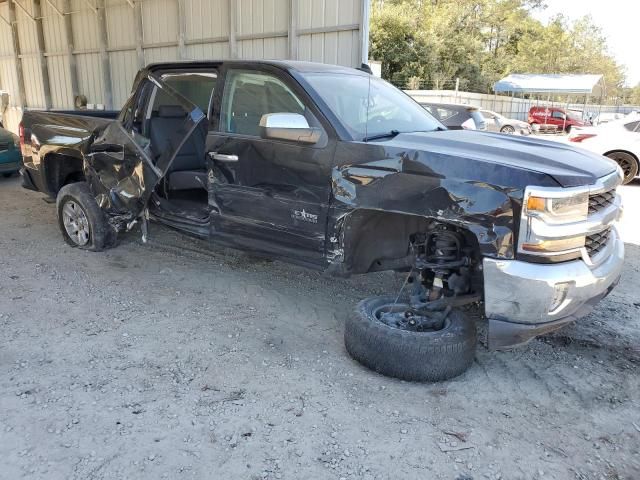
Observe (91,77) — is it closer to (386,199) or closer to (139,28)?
(139,28)

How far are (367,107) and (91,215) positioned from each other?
10.3 ft

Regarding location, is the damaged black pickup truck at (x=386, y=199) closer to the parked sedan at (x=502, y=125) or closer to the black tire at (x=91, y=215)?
the black tire at (x=91, y=215)

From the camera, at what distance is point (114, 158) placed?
4.95m

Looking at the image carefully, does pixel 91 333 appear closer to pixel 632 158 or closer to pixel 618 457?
pixel 618 457

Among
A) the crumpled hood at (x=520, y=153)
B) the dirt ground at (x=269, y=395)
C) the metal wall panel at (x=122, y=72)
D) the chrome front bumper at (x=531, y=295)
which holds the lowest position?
the dirt ground at (x=269, y=395)

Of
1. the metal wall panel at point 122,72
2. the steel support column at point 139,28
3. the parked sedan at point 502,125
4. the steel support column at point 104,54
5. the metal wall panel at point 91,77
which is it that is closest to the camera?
the steel support column at point 139,28

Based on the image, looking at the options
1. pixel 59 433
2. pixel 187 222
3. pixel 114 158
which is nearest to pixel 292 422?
pixel 59 433

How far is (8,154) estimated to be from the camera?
381 inches

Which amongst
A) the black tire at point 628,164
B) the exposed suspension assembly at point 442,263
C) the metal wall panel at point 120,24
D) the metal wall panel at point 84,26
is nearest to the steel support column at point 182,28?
the metal wall panel at point 120,24

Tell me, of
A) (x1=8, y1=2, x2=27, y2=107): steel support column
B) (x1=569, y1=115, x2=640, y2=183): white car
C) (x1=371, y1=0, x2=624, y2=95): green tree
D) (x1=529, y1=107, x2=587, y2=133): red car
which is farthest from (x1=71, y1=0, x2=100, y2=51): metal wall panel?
(x1=529, y1=107, x2=587, y2=133): red car

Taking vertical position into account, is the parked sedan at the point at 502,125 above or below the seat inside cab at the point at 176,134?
below

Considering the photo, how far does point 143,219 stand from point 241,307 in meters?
1.48

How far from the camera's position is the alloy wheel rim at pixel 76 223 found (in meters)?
5.44

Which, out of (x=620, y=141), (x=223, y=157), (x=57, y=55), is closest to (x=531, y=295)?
(x=223, y=157)
